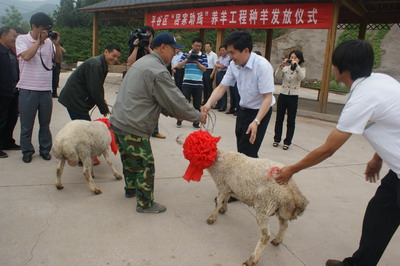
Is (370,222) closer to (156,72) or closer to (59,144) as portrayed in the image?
(156,72)

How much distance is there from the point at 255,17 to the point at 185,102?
790 centimetres

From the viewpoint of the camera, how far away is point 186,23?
40.8ft

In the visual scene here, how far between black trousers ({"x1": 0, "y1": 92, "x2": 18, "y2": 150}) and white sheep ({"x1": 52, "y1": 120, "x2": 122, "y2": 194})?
165cm

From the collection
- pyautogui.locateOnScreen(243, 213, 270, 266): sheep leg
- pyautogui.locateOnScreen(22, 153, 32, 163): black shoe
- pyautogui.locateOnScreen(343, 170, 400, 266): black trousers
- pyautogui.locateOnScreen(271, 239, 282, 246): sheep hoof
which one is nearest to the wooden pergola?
pyautogui.locateOnScreen(271, 239, 282, 246): sheep hoof

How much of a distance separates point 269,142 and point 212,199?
10.5ft

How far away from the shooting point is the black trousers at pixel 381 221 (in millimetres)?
2396

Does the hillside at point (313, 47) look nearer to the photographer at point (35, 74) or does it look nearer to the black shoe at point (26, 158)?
the photographer at point (35, 74)

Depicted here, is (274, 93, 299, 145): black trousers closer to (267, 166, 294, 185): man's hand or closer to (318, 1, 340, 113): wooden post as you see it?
(318, 1, 340, 113): wooden post

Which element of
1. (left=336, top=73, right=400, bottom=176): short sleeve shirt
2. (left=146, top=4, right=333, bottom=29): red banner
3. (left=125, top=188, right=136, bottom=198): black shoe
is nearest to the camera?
(left=336, top=73, right=400, bottom=176): short sleeve shirt

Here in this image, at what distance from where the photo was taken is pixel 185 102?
3.29m

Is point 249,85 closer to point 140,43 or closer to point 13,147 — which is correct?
point 140,43

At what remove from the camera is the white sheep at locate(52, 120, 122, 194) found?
3877 millimetres

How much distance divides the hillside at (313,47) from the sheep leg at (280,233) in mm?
19761

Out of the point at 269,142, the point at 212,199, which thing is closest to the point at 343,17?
the point at 269,142
